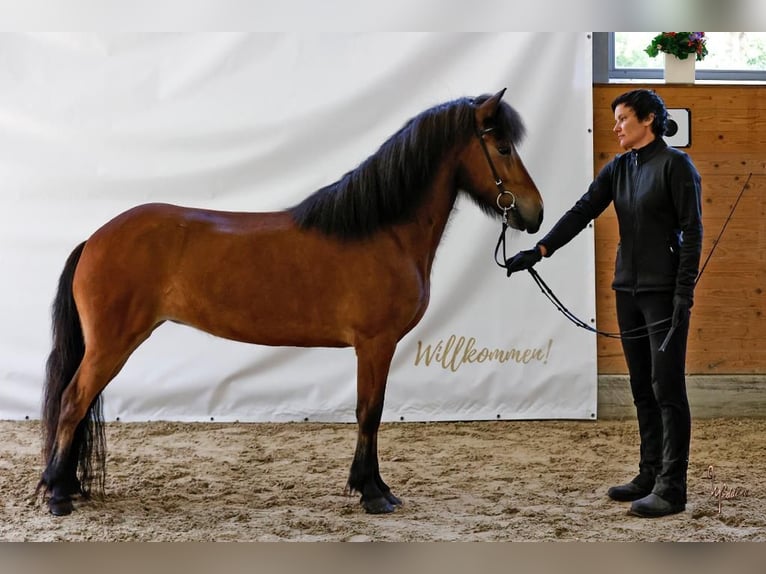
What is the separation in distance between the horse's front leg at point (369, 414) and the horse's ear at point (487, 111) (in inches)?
30.1

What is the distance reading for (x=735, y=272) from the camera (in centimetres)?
404

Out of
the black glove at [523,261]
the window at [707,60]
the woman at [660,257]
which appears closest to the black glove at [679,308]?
the woman at [660,257]

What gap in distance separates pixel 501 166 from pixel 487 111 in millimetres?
177

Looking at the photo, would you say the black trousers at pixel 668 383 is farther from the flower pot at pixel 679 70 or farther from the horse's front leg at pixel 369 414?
the flower pot at pixel 679 70

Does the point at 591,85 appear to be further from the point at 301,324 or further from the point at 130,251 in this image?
the point at 130,251

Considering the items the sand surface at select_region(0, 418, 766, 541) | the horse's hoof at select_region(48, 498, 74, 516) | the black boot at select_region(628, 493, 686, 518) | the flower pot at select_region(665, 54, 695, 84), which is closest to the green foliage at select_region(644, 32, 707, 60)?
the flower pot at select_region(665, 54, 695, 84)

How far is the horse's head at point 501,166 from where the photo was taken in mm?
2373

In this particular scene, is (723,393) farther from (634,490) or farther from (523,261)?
(523,261)

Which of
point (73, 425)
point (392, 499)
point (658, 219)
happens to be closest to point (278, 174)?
point (73, 425)

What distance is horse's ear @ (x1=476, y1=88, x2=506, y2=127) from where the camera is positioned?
2.35 m

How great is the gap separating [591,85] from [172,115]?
2.17 metres

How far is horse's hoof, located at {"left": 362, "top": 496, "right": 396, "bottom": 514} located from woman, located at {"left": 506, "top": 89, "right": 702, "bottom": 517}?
2.56 feet

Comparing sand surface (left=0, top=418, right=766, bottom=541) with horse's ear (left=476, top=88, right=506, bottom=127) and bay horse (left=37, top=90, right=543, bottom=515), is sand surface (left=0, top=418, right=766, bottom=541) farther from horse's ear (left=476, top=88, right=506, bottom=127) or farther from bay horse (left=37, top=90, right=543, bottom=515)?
horse's ear (left=476, top=88, right=506, bottom=127)

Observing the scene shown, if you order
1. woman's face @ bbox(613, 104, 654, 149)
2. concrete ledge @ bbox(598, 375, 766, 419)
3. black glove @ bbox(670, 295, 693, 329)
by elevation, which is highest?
woman's face @ bbox(613, 104, 654, 149)
